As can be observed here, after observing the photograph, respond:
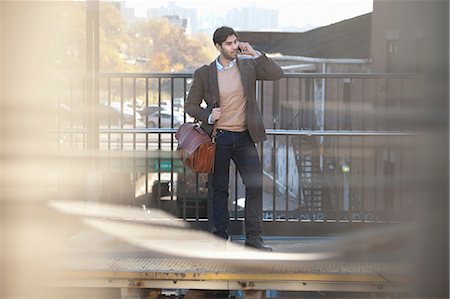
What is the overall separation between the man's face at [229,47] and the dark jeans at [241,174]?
0.47m

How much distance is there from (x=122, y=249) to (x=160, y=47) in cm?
181

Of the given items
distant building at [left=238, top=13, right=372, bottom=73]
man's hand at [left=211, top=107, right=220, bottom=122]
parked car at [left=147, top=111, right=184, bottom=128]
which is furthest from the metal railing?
distant building at [left=238, top=13, right=372, bottom=73]

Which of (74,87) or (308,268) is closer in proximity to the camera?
(308,268)

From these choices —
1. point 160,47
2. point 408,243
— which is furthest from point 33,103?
point 160,47

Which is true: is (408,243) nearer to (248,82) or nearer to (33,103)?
(33,103)

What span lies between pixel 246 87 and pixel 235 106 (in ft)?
0.45

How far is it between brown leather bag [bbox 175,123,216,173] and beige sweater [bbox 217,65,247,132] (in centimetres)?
10

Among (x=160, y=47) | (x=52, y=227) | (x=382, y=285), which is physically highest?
(x=160, y=47)

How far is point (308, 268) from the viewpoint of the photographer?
5301 mm

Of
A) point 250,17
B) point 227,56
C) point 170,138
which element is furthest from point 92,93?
point 250,17

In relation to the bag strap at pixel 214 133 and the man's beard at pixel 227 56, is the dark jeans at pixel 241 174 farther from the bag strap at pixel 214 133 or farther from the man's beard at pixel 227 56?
the man's beard at pixel 227 56

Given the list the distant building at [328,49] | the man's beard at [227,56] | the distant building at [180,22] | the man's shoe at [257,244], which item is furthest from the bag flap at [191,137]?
the distant building at [328,49]

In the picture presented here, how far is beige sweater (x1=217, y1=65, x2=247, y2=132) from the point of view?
18.4ft

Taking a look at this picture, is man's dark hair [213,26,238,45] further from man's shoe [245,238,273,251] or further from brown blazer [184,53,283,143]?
man's shoe [245,238,273,251]
